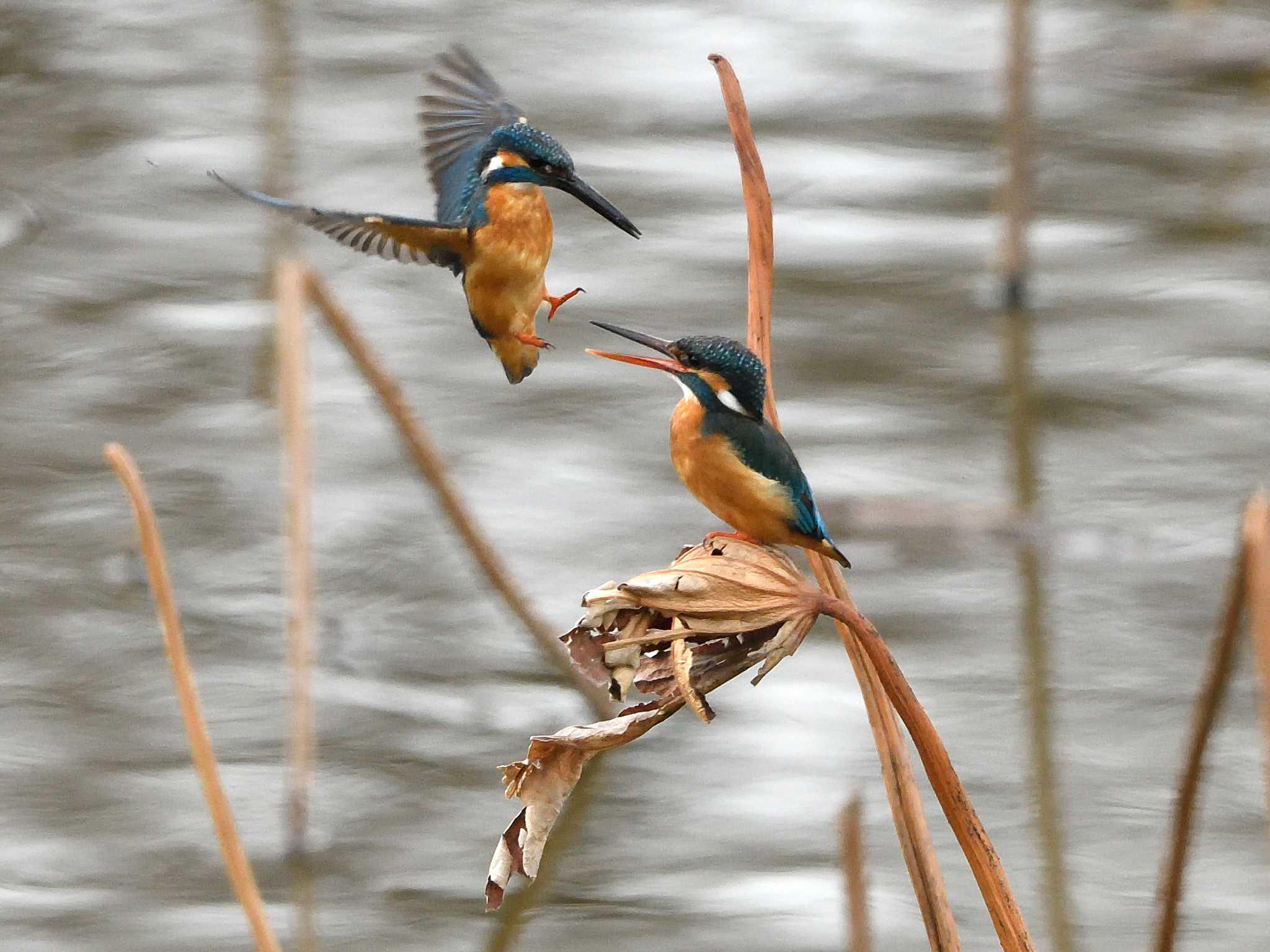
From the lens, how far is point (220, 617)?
486cm

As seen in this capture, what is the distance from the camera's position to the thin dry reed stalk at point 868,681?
6.16ft

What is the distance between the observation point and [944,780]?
5.71 ft

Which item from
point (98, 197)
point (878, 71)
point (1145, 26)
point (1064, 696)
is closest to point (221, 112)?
point (98, 197)

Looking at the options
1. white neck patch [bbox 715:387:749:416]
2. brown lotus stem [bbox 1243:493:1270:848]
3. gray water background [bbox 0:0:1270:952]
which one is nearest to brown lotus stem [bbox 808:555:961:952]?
white neck patch [bbox 715:387:749:416]

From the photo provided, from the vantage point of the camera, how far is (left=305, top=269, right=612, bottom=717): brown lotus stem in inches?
118

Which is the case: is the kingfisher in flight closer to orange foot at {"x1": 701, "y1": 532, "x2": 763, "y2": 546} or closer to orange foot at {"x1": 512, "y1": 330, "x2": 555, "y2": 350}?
orange foot at {"x1": 701, "y1": 532, "x2": 763, "y2": 546}

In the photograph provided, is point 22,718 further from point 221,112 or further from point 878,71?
point 878,71

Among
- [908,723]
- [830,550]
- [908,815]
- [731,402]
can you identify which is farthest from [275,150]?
[908,723]

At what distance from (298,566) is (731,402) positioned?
142cm

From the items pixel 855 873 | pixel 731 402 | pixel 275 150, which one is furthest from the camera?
pixel 275 150

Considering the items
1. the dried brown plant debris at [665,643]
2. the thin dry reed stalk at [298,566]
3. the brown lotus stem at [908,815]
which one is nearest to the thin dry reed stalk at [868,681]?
the brown lotus stem at [908,815]

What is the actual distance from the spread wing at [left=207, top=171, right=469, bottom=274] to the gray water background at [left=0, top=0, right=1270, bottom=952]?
2.34 m

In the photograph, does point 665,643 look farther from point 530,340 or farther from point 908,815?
point 530,340

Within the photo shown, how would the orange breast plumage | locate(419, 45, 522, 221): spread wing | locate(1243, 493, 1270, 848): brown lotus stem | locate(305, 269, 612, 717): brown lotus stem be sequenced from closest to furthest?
1. locate(1243, 493, 1270, 848): brown lotus stem
2. locate(419, 45, 522, 221): spread wing
3. the orange breast plumage
4. locate(305, 269, 612, 717): brown lotus stem
